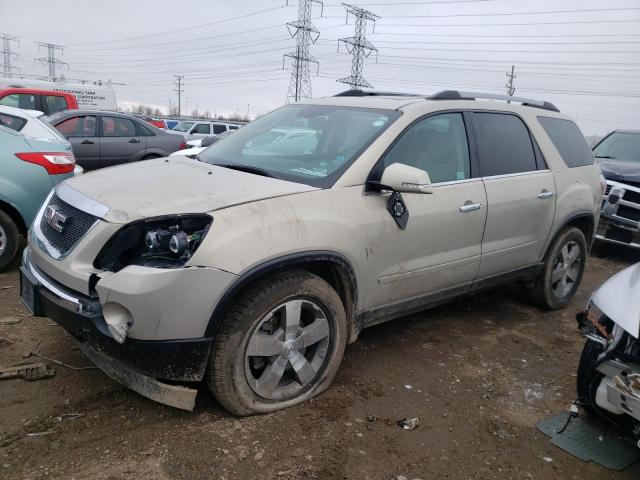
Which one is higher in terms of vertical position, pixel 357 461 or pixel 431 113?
pixel 431 113

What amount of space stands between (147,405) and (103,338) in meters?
0.63

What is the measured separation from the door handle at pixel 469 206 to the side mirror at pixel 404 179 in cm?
64

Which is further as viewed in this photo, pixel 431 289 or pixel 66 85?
pixel 66 85

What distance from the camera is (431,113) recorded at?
367cm

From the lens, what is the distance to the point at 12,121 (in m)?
5.48

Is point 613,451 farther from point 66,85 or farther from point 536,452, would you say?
point 66,85

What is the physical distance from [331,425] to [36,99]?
1223cm

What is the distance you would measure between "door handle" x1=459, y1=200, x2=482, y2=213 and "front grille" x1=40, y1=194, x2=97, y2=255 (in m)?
2.33

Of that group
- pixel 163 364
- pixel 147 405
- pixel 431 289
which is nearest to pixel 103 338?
pixel 163 364

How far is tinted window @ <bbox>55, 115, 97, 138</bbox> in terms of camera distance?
9859mm

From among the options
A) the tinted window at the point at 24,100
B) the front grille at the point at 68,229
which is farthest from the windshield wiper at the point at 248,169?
the tinted window at the point at 24,100

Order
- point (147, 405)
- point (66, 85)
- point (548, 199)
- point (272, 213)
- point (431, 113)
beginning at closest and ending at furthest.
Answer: point (272, 213) < point (147, 405) < point (431, 113) < point (548, 199) < point (66, 85)

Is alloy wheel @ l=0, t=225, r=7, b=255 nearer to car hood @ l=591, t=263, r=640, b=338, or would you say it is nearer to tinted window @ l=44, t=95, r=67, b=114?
car hood @ l=591, t=263, r=640, b=338

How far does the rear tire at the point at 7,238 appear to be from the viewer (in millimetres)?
4793
